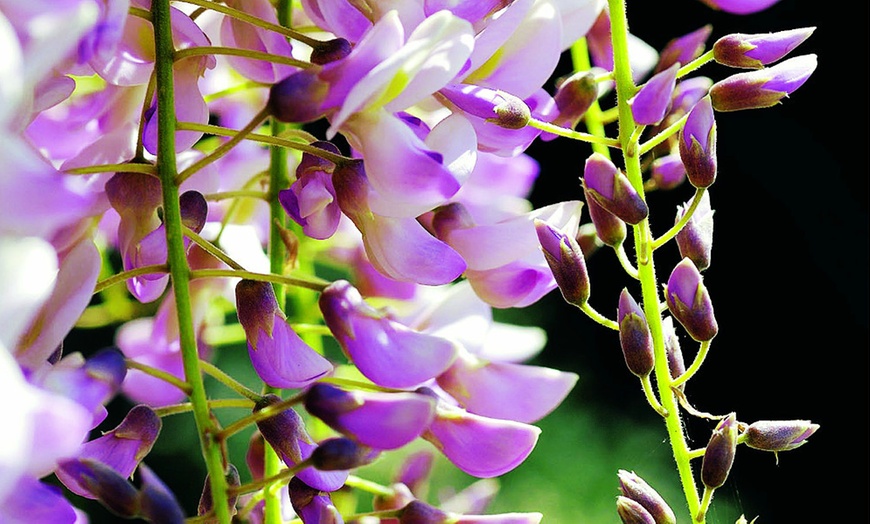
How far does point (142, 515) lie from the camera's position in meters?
0.26

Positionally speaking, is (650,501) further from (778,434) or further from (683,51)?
(683,51)

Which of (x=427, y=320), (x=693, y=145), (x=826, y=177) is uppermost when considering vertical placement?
(x=693, y=145)

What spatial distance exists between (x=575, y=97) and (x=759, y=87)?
0.22ft

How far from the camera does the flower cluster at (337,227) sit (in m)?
0.26

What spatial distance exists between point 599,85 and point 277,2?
0.40 feet

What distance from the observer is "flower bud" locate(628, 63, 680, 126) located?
369mm

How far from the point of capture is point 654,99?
0.37m

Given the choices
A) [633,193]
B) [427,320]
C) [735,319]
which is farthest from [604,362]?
[633,193]

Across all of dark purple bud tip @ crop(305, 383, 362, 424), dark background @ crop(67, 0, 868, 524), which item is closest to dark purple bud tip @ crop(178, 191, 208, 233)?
dark purple bud tip @ crop(305, 383, 362, 424)

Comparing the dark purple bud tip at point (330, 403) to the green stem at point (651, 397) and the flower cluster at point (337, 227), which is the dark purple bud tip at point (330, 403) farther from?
the green stem at point (651, 397)

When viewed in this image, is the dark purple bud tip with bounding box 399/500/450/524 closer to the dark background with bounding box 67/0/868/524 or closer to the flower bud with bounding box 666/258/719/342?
the flower bud with bounding box 666/258/719/342

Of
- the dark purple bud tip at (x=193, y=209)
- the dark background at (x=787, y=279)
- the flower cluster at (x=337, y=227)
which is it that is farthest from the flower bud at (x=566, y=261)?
the dark background at (x=787, y=279)

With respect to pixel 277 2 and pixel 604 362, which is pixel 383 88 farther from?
pixel 604 362

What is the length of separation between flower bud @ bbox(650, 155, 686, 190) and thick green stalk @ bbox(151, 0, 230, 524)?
0.64 feet
